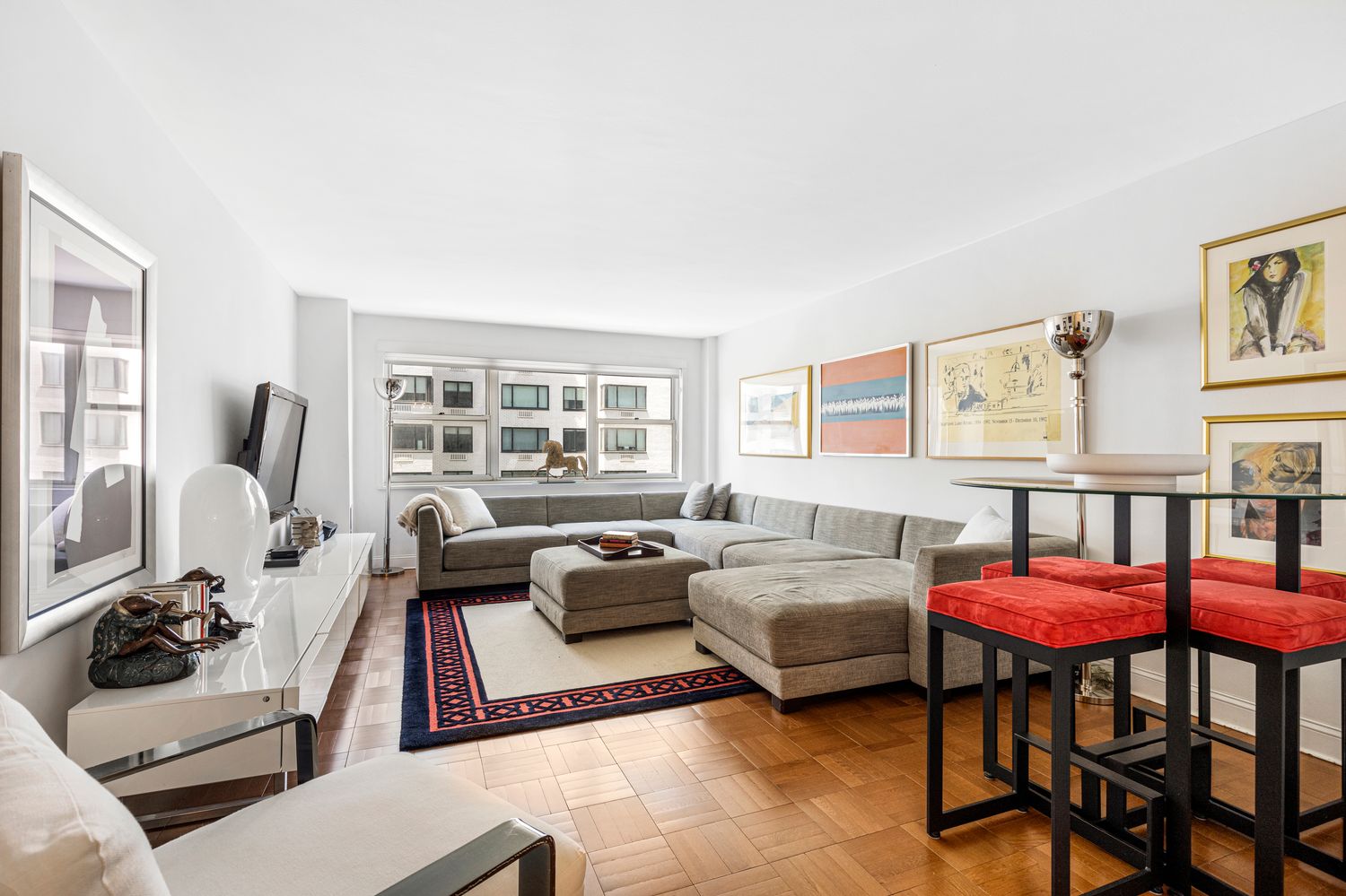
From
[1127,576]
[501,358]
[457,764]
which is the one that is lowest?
[457,764]

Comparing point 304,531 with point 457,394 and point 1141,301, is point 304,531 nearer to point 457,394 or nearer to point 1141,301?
point 457,394

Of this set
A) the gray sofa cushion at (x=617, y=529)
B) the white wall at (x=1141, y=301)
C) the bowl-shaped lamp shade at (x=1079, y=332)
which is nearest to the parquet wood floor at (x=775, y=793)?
the white wall at (x=1141, y=301)

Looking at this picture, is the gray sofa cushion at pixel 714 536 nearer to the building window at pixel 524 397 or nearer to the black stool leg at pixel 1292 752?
the building window at pixel 524 397

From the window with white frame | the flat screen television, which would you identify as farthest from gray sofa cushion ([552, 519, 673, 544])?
the flat screen television

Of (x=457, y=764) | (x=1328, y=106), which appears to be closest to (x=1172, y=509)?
(x=1328, y=106)

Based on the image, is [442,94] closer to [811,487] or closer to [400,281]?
[400,281]

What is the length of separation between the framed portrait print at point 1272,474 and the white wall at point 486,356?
512 centimetres

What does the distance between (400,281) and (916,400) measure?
386 centimetres

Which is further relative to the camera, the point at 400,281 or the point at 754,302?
the point at 754,302

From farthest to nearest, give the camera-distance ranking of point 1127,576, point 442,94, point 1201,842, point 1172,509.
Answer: point 442,94 → point 1127,576 → point 1201,842 → point 1172,509

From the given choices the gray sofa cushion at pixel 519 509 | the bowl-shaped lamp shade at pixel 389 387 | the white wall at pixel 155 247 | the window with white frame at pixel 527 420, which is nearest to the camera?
the white wall at pixel 155 247

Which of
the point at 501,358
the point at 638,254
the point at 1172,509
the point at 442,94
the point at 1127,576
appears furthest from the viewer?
the point at 501,358

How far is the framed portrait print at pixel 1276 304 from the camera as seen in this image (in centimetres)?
238

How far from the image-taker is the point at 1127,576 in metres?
2.03
